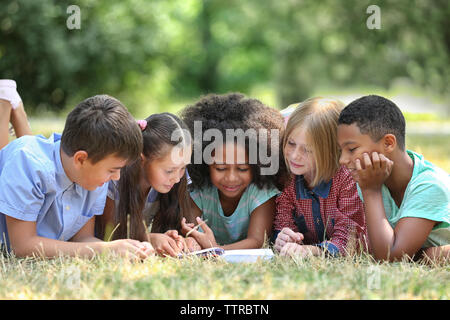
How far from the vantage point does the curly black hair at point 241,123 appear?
386 cm

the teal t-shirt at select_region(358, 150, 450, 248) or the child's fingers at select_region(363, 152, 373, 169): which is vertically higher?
the child's fingers at select_region(363, 152, 373, 169)

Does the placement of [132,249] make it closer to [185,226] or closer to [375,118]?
[185,226]

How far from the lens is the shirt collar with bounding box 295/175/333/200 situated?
374 centimetres

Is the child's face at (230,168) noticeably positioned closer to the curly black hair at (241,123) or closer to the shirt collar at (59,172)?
the curly black hair at (241,123)

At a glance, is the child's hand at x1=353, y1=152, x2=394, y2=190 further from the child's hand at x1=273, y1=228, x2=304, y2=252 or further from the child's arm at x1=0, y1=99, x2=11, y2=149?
the child's arm at x1=0, y1=99, x2=11, y2=149

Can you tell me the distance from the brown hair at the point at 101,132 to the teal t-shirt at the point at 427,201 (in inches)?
62.5

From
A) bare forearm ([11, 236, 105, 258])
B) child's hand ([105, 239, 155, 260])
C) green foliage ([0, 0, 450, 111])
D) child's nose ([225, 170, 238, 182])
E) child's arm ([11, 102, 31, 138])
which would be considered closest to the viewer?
child's hand ([105, 239, 155, 260])

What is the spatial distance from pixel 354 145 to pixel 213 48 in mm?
24855

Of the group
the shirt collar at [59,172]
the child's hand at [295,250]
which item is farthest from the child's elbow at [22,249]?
the child's hand at [295,250]

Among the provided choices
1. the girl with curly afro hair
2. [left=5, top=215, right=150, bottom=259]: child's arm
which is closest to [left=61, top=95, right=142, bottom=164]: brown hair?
[left=5, top=215, right=150, bottom=259]: child's arm

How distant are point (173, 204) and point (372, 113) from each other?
141 cm

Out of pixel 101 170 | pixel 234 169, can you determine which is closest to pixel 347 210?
pixel 234 169

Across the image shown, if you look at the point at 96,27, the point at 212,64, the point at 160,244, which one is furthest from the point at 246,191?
the point at 212,64

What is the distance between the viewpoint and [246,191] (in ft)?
13.0
